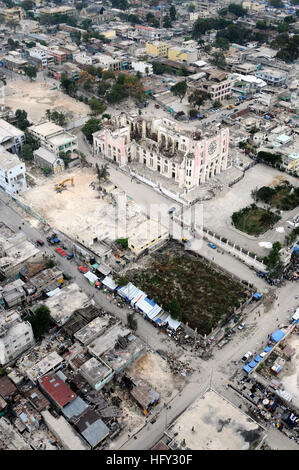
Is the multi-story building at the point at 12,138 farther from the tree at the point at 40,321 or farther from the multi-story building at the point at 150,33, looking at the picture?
the multi-story building at the point at 150,33

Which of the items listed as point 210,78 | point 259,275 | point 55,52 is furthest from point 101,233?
point 55,52

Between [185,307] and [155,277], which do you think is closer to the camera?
[185,307]

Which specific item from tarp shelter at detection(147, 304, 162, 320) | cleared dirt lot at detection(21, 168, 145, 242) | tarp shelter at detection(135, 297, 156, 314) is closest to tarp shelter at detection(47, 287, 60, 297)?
cleared dirt lot at detection(21, 168, 145, 242)

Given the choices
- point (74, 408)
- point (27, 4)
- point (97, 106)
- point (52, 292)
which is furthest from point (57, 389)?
point (27, 4)

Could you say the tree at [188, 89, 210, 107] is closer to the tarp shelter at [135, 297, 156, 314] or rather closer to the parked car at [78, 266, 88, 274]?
the parked car at [78, 266, 88, 274]

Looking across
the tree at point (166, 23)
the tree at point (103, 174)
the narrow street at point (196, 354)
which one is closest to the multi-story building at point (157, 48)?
the tree at point (166, 23)

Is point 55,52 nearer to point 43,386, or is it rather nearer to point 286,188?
point 286,188
